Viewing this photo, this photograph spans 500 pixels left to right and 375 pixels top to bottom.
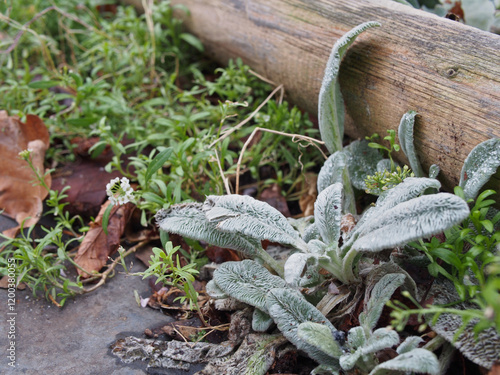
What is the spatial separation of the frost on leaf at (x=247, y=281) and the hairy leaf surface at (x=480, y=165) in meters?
0.73

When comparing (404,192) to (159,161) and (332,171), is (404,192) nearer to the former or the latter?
(332,171)

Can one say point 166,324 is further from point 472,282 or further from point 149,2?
point 149,2

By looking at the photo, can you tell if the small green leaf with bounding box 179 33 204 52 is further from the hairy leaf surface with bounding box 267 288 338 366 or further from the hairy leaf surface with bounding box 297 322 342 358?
the hairy leaf surface with bounding box 297 322 342 358

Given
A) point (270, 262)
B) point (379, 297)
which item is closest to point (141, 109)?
point (270, 262)

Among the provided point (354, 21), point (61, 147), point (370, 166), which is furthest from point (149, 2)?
point (370, 166)

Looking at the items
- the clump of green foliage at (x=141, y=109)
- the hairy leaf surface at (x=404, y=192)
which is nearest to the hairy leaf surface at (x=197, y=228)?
the clump of green foliage at (x=141, y=109)

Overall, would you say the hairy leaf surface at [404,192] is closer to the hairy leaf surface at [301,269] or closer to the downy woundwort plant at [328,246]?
the downy woundwort plant at [328,246]

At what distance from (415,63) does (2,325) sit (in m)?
1.88

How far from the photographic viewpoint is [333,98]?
1902mm

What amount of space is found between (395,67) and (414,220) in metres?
0.81

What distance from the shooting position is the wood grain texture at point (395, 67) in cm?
162

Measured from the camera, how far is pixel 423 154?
179 centimetres

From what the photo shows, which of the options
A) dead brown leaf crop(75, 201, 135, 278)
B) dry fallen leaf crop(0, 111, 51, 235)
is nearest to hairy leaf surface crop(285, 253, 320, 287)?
dead brown leaf crop(75, 201, 135, 278)

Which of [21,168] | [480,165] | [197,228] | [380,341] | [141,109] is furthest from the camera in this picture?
[141,109]
